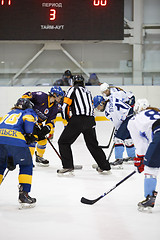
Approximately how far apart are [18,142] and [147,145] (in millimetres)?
968

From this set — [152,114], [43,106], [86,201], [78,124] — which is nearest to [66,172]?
[78,124]

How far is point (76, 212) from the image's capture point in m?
3.46

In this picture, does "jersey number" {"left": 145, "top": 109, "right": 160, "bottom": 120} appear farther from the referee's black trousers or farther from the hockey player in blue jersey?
the hockey player in blue jersey

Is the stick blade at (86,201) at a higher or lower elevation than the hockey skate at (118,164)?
higher

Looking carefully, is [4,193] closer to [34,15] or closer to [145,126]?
[145,126]

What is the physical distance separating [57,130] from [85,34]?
2.98 meters

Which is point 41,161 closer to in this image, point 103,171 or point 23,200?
point 103,171

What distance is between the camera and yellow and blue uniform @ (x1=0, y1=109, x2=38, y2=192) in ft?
11.1

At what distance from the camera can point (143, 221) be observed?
3.18 meters

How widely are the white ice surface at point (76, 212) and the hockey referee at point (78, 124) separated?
0.17 meters

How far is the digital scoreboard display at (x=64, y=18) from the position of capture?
11.0 meters

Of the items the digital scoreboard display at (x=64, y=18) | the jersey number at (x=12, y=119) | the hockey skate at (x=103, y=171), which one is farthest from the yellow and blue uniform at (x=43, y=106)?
the digital scoreboard display at (x=64, y=18)

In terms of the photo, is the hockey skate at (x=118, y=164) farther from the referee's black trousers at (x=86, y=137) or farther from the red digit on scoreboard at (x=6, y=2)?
the red digit on scoreboard at (x=6, y=2)

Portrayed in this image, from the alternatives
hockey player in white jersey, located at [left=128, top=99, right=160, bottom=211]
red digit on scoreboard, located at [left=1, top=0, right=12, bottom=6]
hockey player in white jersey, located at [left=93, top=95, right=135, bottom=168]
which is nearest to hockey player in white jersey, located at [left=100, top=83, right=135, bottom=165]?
hockey player in white jersey, located at [left=93, top=95, right=135, bottom=168]
